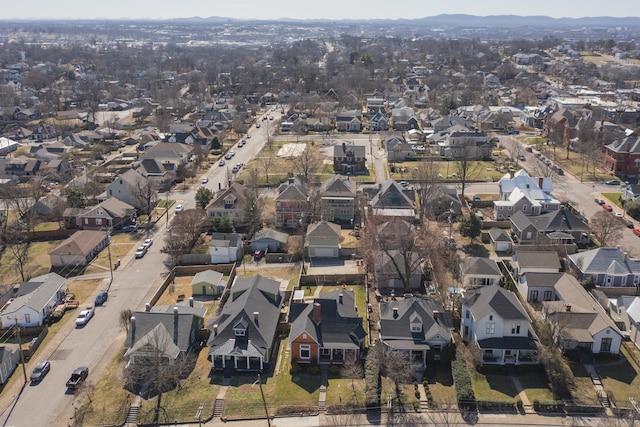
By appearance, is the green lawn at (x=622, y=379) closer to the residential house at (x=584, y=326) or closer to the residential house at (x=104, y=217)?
the residential house at (x=584, y=326)

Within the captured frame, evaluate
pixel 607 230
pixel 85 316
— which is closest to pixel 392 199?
pixel 607 230

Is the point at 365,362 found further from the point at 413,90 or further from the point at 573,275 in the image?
the point at 413,90

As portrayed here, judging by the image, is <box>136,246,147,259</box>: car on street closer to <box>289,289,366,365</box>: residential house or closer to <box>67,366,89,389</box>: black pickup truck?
<box>67,366,89,389</box>: black pickup truck

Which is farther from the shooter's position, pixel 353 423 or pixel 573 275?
pixel 573 275

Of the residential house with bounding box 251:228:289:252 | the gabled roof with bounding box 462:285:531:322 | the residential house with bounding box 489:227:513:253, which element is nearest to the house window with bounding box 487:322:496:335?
the gabled roof with bounding box 462:285:531:322

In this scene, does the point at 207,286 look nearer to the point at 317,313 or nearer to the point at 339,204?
the point at 317,313

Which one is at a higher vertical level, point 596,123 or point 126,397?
point 596,123

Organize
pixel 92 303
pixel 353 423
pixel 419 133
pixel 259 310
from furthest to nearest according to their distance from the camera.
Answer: pixel 419 133, pixel 92 303, pixel 259 310, pixel 353 423

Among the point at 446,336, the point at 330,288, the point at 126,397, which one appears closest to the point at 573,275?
the point at 446,336
